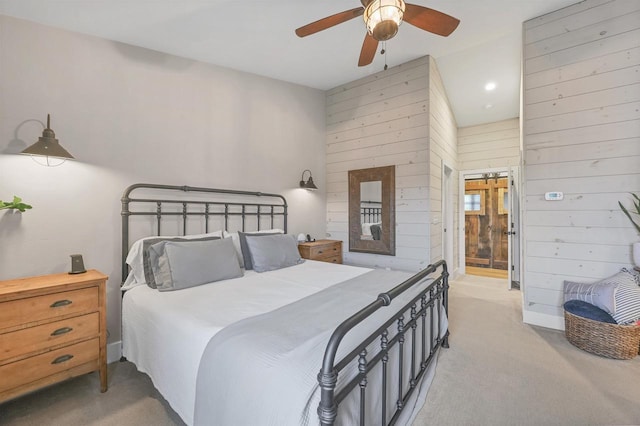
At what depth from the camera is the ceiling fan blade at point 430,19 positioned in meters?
1.75

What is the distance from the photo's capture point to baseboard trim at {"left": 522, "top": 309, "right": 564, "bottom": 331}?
9.56ft

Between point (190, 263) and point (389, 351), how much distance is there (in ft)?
5.34

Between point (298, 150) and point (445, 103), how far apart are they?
2.56 metres

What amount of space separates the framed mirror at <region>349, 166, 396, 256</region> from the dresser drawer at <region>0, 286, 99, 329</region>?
317cm

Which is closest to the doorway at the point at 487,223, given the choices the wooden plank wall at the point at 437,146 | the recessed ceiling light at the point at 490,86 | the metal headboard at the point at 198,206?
the wooden plank wall at the point at 437,146

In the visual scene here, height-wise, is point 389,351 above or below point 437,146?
below

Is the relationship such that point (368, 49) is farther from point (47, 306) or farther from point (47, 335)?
point (47, 335)

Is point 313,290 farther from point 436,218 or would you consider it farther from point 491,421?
point 436,218

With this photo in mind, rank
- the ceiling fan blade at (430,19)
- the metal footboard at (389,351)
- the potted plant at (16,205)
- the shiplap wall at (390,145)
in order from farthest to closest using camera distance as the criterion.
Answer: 1. the shiplap wall at (390,145)
2. the potted plant at (16,205)
3. the ceiling fan blade at (430,19)
4. the metal footboard at (389,351)

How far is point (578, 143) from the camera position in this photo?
112 inches

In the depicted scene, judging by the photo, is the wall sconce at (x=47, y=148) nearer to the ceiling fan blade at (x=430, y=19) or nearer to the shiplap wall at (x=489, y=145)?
the ceiling fan blade at (x=430, y=19)

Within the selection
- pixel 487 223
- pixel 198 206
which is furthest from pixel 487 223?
pixel 198 206

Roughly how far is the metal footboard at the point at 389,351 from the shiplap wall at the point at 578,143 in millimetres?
1466

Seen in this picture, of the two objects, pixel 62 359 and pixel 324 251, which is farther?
pixel 324 251
